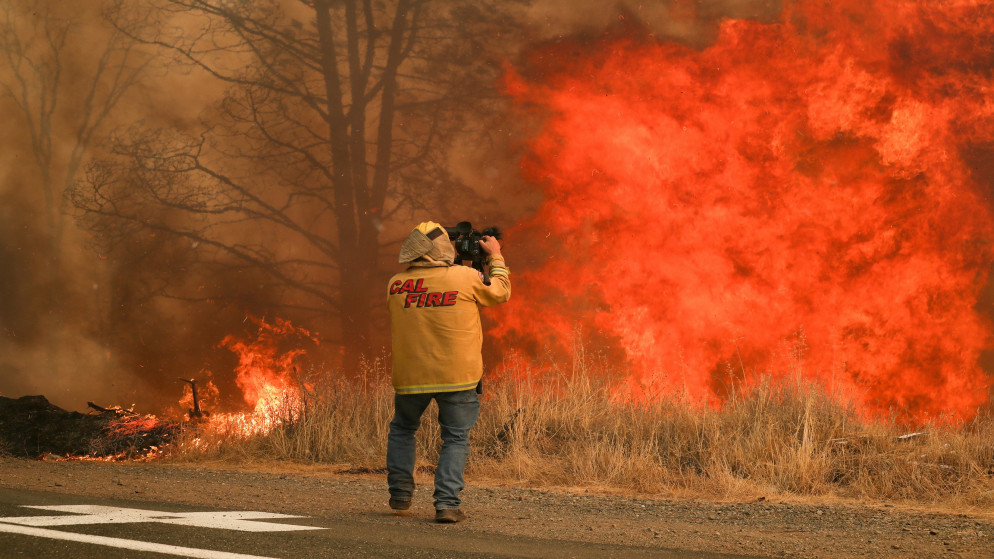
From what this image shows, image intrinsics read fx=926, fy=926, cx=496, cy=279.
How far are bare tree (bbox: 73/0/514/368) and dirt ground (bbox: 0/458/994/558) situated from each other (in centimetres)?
A: 543

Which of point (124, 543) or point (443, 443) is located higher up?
point (443, 443)

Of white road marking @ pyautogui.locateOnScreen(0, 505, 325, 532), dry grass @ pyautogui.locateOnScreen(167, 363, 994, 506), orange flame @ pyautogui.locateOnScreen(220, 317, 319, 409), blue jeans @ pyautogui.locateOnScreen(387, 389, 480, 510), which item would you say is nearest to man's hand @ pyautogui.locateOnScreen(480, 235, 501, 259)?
blue jeans @ pyautogui.locateOnScreen(387, 389, 480, 510)

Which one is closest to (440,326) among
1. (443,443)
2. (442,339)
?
(442,339)

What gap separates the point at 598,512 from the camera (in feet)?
23.0

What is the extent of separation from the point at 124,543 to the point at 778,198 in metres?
10.9

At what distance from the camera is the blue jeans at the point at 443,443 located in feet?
18.9

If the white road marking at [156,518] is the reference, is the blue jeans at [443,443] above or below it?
above

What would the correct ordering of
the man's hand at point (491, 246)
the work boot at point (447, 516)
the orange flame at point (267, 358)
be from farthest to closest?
the orange flame at point (267, 358) → the man's hand at point (491, 246) → the work boot at point (447, 516)

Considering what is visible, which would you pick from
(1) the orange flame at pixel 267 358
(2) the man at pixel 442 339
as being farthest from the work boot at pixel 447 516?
(1) the orange flame at pixel 267 358

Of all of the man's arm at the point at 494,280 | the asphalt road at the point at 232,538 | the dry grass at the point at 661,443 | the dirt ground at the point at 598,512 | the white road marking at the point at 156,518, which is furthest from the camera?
the dry grass at the point at 661,443

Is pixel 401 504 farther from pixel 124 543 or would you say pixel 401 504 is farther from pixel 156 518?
pixel 124 543

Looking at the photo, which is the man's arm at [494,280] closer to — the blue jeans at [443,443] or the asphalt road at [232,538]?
the blue jeans at [443,443]

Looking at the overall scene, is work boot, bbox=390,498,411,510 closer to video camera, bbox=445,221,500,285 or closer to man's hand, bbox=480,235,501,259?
video camera, bbox=445,221,500,285

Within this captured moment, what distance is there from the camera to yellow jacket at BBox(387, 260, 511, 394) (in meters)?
5.74
